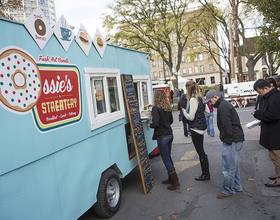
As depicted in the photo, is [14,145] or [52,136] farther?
[52,136]

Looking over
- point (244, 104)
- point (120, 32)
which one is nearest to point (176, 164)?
point (244, 104)

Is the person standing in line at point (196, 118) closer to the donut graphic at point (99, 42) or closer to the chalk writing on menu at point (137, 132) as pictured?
the chalk writing on menu at point (137, 132)

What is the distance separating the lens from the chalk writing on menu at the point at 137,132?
15.3 feet

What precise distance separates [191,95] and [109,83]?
5.58ft

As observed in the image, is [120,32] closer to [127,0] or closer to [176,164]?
[127,0]

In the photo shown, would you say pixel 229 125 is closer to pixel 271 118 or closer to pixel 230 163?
pixel 230 163

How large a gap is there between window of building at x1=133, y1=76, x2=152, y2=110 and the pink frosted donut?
349 cm

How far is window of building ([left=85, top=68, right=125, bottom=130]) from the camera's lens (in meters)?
3.67

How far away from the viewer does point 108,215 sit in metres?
3.82

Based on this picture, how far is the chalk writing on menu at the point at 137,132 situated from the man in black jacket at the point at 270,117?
225cm

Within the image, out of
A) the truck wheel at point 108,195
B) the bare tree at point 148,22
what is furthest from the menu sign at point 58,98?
the bare tree at point 148,22

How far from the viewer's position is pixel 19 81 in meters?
2.41

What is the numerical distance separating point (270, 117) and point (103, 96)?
2.88 m

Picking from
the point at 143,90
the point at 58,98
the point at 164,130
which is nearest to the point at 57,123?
the point at 58,98
